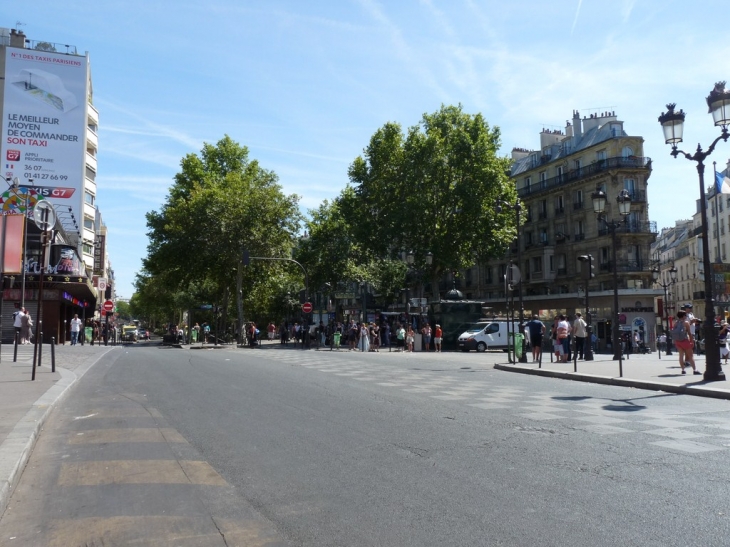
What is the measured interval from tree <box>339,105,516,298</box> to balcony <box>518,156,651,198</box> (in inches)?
338

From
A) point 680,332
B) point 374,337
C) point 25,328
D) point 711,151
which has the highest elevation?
point 711,151

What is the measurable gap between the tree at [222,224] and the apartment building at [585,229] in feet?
61.2

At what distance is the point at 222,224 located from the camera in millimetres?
44625

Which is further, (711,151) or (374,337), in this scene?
(374,337)

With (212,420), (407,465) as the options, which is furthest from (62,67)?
(407,465)

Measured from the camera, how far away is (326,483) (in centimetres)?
558

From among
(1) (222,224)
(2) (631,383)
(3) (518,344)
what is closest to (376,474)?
(2) (631,383)

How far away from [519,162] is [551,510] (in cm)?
6581

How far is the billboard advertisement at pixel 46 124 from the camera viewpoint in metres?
49.2

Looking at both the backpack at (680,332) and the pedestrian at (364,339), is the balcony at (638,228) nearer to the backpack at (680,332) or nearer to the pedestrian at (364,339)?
the pedestrian at (364,339)

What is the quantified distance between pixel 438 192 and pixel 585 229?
47.6 feet

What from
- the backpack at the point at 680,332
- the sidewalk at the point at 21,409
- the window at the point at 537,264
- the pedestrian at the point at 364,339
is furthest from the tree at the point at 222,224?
the backpack at the point at 680,332

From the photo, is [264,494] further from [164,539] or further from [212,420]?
[212,420]

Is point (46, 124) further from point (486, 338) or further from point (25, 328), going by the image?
point (486, 338)
